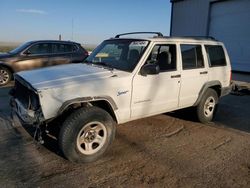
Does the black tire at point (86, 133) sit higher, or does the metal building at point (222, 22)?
the metal building at point (222, 22)

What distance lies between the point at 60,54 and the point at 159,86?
703cm

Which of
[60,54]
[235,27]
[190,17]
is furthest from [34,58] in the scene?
[190,17]

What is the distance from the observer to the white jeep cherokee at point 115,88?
3867 mm

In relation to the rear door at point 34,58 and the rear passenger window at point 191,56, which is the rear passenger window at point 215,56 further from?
the rear door at point 34,58

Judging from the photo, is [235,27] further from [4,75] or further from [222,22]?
[4,75]

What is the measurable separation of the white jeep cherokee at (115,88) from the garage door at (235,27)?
30.1 ft

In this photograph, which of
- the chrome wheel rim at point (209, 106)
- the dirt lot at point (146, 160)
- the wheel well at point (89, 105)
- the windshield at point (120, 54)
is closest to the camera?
the dirt lot at point (146, 160)

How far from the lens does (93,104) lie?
4297 millimetres

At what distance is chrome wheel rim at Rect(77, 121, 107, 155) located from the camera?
4.01m

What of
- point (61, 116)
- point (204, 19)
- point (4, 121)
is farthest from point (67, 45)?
point (204, 19)

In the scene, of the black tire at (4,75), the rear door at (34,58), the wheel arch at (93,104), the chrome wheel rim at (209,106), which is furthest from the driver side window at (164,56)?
the black tire at (4,75)

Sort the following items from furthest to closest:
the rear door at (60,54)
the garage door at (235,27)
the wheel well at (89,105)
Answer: the garage door at (235,27) → the rear door at (60,54) → the wheel well at (89,105)

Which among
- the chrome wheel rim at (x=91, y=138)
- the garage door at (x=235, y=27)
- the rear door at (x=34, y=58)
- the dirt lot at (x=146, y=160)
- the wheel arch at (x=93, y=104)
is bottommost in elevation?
the dirt lot at (x=146, y=160)

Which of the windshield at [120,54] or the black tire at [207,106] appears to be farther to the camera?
the black tire at [207,106]
